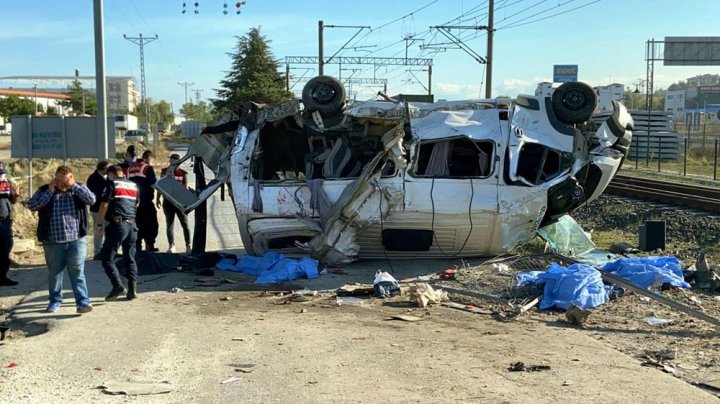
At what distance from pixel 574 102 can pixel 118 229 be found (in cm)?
586

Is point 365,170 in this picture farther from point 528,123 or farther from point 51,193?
point 51,193

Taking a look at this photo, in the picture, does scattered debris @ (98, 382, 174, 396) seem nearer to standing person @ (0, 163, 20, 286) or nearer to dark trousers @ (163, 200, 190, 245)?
standing person @ (0, 163, 20, 286)

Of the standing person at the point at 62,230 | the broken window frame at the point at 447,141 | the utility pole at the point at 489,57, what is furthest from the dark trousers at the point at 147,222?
the utility pole at the point at 489,57

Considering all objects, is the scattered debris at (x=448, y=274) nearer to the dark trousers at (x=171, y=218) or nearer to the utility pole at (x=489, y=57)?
the dark trousers at (x=171, y=218)

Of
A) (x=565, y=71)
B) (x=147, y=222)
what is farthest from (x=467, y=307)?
(x=565, y=71)

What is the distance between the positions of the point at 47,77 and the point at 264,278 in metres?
162

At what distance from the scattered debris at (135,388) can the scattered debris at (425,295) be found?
3071 millimetres

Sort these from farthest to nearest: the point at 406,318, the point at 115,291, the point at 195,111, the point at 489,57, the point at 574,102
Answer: the point at 195,111 < the point at 489,57 < the point at 574,102 < the point at 115,291 < the point at 406,318

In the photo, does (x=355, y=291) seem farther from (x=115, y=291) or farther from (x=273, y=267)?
(x=115, y=291)

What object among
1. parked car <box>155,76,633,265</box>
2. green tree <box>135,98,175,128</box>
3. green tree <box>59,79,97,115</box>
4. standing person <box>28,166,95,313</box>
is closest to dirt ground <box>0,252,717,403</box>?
standing person <box>28,166,95,313</box>

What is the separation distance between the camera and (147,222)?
1048 cm

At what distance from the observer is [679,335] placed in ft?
20.1

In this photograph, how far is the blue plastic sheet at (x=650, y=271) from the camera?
779 centimetres

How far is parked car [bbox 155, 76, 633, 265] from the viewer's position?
29.5 ft
